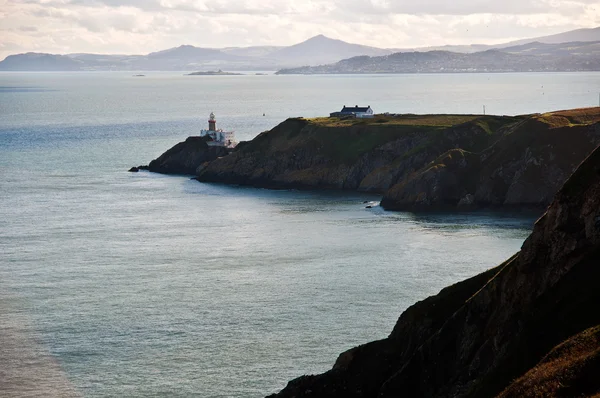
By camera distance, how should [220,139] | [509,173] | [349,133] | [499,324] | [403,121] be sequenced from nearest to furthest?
[499,324]
[509,173]
[349,133]
[403,121]
[220,139]

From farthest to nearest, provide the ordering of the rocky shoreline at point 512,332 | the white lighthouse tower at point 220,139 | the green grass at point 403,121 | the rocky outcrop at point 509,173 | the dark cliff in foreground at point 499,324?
the white lighthouse tower at point 220,139, the green grass at point 403,121, the rocky outcrop at point 509,173, the dark cliff in foreground at point 499,324, the rocky shoreline at point 512,332

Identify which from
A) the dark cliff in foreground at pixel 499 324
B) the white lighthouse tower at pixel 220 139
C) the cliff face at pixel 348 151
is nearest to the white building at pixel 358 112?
the cliff face at pixel 348 151

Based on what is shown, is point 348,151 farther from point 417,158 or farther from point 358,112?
point 358,112

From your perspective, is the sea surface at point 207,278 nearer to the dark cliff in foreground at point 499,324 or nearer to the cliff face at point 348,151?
the cliff face at point 348,151

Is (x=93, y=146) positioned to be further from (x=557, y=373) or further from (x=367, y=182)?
(x=557, y=373)

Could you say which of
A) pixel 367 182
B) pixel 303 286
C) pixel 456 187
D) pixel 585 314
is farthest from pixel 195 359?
pixel 367 182

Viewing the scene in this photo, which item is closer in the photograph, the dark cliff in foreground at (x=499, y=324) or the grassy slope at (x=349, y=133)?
the dark cliff in foreground at (x=499, y=324)

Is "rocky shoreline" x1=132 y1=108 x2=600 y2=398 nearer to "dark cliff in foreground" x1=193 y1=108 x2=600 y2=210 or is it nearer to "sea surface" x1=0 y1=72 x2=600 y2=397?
"sea surface" x1=0 y1=72 x2=600 y2=397

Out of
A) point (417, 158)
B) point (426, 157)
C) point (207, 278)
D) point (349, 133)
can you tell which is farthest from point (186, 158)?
point (207, 278)
